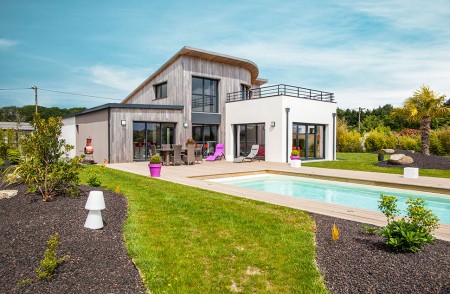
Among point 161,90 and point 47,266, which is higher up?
point 161,90

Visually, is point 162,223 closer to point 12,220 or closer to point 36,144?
point 12,220

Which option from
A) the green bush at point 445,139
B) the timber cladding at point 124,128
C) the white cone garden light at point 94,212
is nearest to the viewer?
the white cone garden light at point 94,212

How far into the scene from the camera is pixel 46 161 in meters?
5.51

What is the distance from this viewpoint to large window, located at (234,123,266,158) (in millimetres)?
18234

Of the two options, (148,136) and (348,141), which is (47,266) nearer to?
(148,136)

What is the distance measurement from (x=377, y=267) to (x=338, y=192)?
6.50 metres

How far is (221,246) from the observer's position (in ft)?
13.1

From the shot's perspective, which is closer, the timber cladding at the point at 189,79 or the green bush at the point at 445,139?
the timber cladding at the point at 189,79

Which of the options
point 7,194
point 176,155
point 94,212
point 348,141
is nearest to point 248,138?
point 176,155

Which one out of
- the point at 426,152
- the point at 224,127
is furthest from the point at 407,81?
the point at 224,127

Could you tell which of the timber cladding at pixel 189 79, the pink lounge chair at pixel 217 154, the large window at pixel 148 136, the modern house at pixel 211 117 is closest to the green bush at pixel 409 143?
the modern house at pixel 211 117

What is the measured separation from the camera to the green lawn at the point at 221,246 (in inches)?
126

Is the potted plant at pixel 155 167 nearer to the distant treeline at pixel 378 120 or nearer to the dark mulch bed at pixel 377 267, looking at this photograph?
the dark mulch bed at pixel 377 267

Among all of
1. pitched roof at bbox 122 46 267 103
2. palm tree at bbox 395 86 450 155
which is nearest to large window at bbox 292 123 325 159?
palm tree at bbox 395 86 450 155
